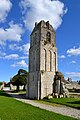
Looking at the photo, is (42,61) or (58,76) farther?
(58,76)

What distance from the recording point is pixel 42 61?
35.9 meters

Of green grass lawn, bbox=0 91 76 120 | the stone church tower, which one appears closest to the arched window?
the stone church tower

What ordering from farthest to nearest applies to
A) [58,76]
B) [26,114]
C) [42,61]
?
[58,76] → [42,61] → [26,114]

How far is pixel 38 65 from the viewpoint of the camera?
36.1 meters

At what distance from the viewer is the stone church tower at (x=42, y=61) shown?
35.2 metres

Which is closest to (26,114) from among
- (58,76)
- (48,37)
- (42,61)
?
(42,61)

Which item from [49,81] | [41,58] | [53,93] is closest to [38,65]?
[41,58]

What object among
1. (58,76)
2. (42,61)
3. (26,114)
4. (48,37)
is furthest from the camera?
(48,37)

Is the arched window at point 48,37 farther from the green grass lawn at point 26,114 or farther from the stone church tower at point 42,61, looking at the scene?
the green grass lawn at point 26,114

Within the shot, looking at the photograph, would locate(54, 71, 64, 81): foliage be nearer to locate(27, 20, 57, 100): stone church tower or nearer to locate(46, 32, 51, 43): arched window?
locate(27, 20, 57, 100): stone church tower

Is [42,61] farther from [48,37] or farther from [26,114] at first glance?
[26,114]

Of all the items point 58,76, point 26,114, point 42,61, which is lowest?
point 26,114

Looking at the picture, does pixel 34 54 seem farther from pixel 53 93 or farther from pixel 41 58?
pixel 53 93

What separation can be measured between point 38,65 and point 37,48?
3.67m
